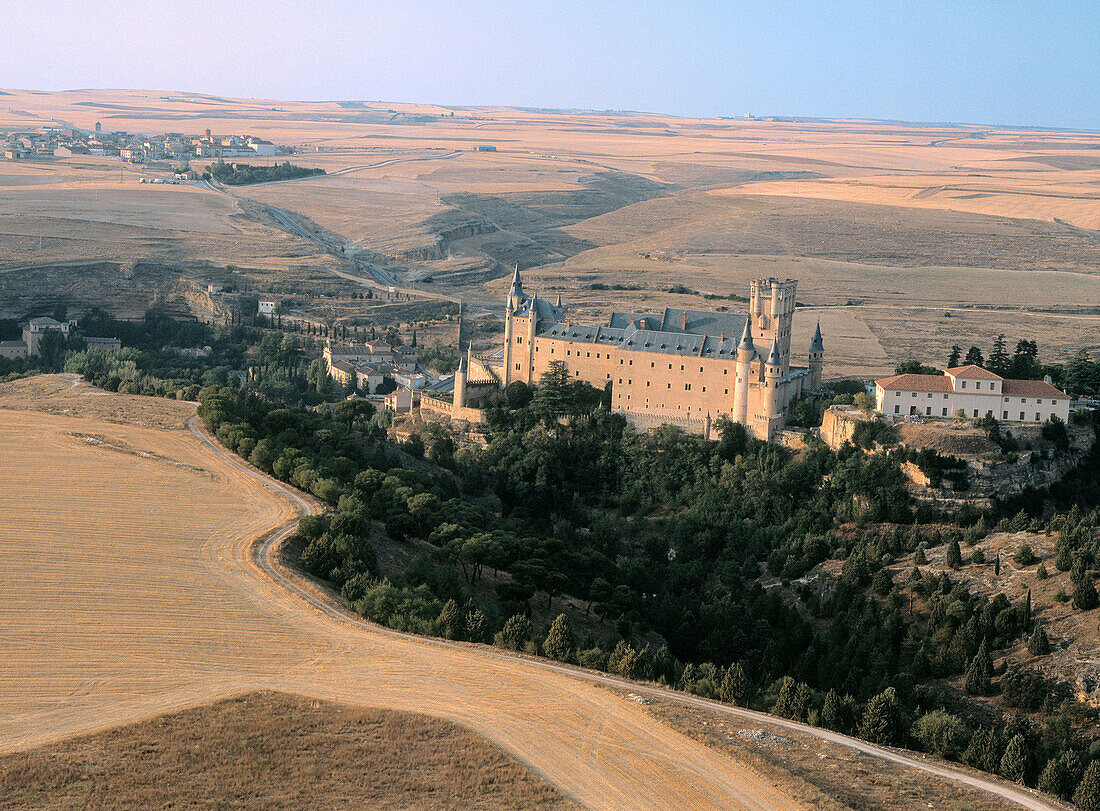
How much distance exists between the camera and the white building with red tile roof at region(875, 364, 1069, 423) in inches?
2205

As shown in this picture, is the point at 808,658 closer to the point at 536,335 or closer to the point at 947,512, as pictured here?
the point at 947,512

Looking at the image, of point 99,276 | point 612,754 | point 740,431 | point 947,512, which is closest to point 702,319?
point 740,431

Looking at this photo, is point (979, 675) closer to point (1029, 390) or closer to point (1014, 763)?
point (1014, 763)

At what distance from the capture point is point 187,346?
9300 cm

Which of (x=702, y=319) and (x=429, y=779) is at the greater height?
(x=702, y=319)

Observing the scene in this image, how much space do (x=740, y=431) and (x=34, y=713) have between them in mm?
38310

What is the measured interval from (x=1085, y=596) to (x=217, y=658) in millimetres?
27977

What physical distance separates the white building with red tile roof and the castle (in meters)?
5.97

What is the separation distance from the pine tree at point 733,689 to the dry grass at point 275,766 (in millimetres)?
7699

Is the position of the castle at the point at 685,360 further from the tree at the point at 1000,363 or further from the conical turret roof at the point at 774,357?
the tree at the point at 1000,363

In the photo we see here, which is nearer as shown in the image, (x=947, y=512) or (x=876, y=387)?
(x=947, y=512)

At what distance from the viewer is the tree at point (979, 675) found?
39906 mm

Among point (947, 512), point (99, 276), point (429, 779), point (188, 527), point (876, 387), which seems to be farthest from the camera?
point (99, 276)

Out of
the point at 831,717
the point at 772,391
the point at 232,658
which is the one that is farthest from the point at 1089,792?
the point at 772,391
